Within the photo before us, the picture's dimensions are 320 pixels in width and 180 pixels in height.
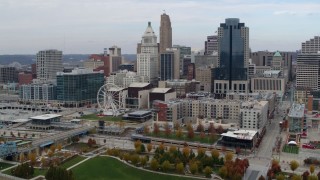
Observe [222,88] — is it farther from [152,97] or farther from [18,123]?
[18,123]

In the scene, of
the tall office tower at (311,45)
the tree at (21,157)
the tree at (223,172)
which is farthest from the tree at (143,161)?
the tall office tower at (311,45)

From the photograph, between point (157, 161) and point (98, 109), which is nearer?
point (157, 161)

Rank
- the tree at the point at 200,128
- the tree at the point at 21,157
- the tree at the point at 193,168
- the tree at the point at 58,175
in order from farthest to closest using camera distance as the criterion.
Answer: the tree at the point at 200,128 < the tree at the point at 21,157 < the tree at the point at 193,168 < the tree at the point at 58,175

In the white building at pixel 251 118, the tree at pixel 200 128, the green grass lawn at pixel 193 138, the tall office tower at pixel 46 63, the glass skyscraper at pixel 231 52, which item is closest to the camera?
the green grass lawn at pixel 193 138

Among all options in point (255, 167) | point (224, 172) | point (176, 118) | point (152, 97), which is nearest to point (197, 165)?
point (224, 172)

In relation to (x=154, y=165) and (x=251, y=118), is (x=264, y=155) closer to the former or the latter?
(x=251, y=118)

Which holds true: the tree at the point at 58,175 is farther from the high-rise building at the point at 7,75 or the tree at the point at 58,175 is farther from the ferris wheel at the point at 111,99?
the high-rise building at the point at 7,75

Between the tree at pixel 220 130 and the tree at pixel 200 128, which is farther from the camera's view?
the tree at pixel 200 128
